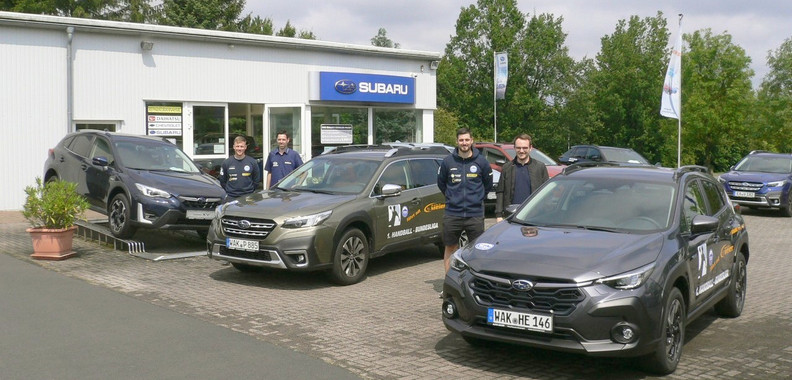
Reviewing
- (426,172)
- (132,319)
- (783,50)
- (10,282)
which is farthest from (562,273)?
(783,50)

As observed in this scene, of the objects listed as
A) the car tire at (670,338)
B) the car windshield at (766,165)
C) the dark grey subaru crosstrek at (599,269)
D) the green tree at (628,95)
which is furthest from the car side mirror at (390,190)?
the green tree at (628,95)

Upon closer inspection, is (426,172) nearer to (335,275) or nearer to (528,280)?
(335,275)

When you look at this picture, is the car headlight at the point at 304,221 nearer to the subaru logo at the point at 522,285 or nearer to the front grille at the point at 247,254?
the front grille at the point at 247,254

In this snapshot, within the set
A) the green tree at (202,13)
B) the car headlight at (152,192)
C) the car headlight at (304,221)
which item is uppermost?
the green tree at (202,13)

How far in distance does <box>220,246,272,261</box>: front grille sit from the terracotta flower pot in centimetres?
315

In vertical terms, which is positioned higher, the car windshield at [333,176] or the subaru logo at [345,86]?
the subaru logo at [345,86]

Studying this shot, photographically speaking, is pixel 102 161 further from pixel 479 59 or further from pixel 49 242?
pixel 479 59

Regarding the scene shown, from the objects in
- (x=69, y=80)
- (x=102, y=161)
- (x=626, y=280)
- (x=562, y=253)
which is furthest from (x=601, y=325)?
(x=69, y=80)

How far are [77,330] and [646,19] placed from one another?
7003 cm

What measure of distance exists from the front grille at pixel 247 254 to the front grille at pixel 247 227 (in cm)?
18

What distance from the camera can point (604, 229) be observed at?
665 cm

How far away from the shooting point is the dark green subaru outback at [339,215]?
30.4 feet

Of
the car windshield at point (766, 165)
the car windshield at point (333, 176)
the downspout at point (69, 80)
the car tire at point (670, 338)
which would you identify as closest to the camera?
the car tire at point (670, 338)

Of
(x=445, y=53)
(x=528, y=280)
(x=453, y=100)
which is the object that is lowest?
(x=528, y=280)
